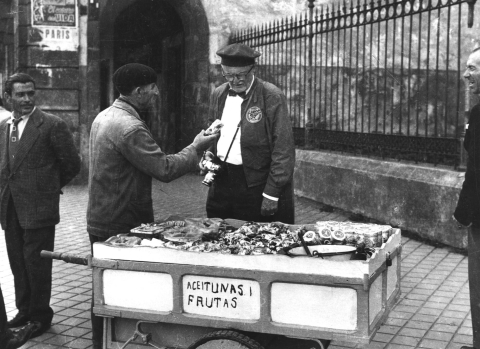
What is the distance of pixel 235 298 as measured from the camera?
3.12 metres

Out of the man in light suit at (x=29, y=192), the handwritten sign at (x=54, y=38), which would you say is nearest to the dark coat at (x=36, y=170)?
the man in light suit at (x=29, y=192)

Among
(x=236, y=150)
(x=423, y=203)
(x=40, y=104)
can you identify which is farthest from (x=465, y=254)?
(x=40, y=104)

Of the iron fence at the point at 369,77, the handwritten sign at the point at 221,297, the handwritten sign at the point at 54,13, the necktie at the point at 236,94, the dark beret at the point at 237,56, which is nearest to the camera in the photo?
the handwritten sign at the point at 221,297

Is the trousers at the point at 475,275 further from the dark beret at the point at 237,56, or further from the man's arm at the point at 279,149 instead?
the dark beret at the point at 237,56

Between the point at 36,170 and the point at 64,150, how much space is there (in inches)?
9.4

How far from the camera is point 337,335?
2.96 m

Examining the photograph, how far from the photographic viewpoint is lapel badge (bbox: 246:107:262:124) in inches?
178

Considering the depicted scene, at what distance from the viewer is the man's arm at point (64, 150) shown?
472 cm

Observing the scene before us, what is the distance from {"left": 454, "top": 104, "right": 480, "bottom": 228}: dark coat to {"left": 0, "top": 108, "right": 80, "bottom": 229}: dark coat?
105 inches

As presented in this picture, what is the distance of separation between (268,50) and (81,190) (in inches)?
166

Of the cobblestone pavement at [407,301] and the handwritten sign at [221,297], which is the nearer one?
the handwritten sign at [221,297]

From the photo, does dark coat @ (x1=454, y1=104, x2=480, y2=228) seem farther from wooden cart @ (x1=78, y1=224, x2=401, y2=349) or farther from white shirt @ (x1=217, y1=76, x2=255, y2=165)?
white shirt @ (x1=217, y1=76, x2=255, y2=165)

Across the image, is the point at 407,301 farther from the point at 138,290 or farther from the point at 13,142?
the point at 13,142

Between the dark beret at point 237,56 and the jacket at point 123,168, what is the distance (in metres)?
0.80
